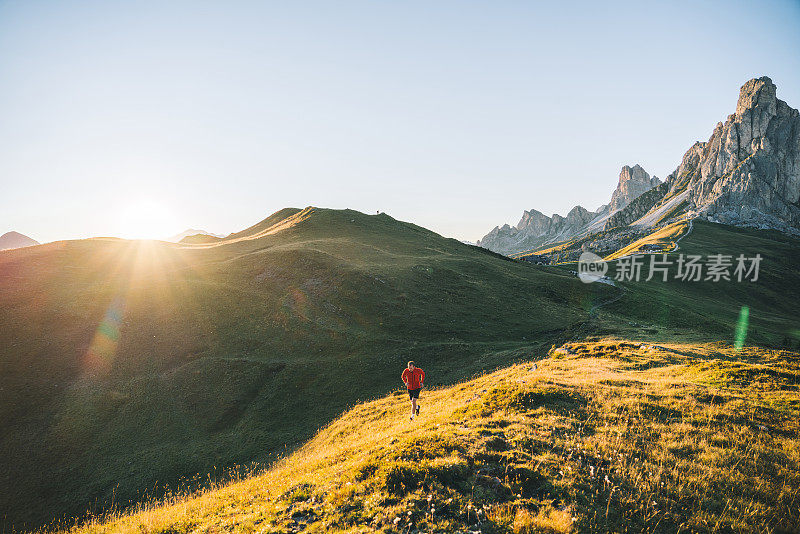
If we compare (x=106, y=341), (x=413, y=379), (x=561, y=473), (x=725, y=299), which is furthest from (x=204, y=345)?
(x=725, y=299)

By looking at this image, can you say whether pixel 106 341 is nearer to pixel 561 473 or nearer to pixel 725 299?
pixel 561 473

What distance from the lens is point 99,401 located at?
37.5m

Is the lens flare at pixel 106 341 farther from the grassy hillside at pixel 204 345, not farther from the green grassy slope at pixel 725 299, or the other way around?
the green grassy slope at pixel 725 299

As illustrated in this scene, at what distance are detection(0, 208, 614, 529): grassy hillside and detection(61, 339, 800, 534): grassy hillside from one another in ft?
63.6

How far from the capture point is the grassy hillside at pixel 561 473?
970 centimetres

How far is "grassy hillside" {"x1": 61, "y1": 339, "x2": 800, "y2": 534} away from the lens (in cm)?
970

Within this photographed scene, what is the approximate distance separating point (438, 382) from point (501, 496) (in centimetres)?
2823

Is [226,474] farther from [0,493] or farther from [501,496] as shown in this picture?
[501,496]

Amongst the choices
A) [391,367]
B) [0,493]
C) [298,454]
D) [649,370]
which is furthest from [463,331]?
[0,493]

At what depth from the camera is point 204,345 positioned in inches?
1891

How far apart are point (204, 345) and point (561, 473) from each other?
164 feet

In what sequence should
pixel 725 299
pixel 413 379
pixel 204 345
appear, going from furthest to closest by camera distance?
pixel 725 299 < pixel 204 345 < pixel 413 379

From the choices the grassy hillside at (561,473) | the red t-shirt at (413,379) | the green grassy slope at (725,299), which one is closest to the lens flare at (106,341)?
the grassy hillside at (561,473)

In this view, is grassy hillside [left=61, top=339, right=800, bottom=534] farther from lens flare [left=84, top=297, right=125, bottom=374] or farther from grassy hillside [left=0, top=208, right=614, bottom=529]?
lens flare [left=84, top=297, right=125, bottom=374]
